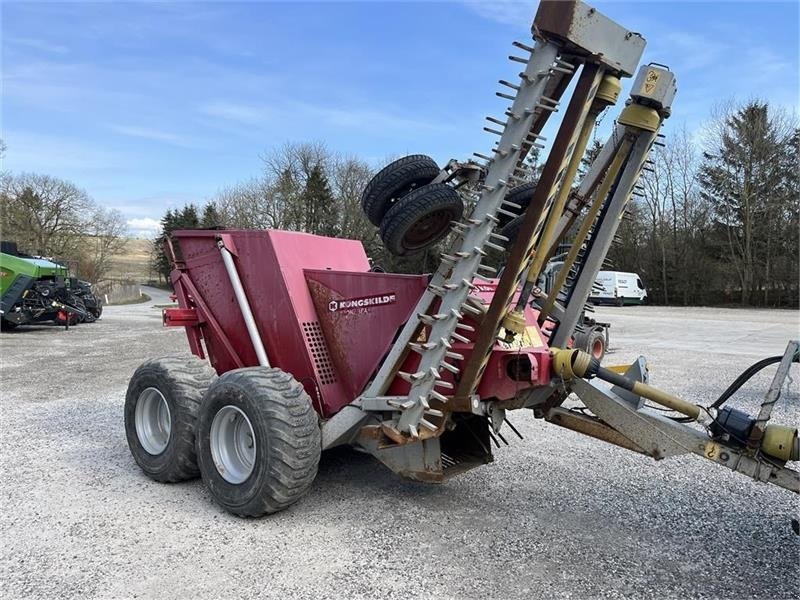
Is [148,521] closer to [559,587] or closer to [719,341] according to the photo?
[559,587]

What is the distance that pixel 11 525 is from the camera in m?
4.04

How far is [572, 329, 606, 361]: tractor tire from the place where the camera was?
14.8 ft

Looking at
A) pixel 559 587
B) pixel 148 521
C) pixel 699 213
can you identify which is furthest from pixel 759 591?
pixel 699 213

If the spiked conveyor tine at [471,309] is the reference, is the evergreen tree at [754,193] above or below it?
above

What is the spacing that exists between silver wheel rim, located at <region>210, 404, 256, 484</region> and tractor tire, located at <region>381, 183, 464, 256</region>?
1.61m

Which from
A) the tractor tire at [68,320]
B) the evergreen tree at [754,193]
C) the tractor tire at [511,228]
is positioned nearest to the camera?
the tractor tire at [511,228]

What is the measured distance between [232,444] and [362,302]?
4.44 feet

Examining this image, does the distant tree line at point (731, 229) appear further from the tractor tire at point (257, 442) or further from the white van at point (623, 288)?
the tractor tire at point (257, 442)

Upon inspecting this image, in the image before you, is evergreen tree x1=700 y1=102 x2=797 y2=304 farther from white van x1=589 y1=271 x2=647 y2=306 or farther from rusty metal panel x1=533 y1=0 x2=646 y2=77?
rusty metal panel x1=533 y1=0 x2=646 y2=77

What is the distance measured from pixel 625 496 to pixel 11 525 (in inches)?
165

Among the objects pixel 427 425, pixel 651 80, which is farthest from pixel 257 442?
pixel 651 80

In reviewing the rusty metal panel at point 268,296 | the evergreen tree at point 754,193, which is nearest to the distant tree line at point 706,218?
the evergreen tree at point 754,193

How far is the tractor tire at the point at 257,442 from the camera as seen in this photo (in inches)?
155

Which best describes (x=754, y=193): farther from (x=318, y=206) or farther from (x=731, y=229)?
(x=318, y=206)
